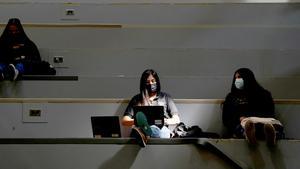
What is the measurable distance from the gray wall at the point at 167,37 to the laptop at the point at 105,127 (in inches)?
53.0

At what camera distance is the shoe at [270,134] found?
101 inches

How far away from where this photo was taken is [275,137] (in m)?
2.60

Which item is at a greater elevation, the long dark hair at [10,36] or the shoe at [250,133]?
the long dark hair at [10,36]

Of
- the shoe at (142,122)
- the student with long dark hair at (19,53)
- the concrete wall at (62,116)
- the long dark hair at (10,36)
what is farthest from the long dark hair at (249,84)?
the long dark hair at (10,36)

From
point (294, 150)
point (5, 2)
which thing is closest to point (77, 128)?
point (294, 150)

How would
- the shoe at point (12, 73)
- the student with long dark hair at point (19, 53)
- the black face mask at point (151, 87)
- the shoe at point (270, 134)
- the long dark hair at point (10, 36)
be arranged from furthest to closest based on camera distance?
the long dark hair at point (10, 36), the student with long dark hair at point (19, 53), the shoe at point (12, 73), the black face mask at point (151, 87), the shoe at point (270, 134)

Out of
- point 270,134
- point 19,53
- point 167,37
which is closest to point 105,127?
point 270,134

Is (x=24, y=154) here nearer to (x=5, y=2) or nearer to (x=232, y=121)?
(x=232, y=121)

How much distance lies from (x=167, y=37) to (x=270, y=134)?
2.22 metres

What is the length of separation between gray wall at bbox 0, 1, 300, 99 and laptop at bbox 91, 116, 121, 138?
1.35 metres

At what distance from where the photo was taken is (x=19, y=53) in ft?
13.4

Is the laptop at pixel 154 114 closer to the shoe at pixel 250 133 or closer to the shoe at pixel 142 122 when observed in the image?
the shoe at pixel 142 122

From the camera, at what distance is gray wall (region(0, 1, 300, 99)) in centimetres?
432

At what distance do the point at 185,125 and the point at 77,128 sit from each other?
2.58ft
